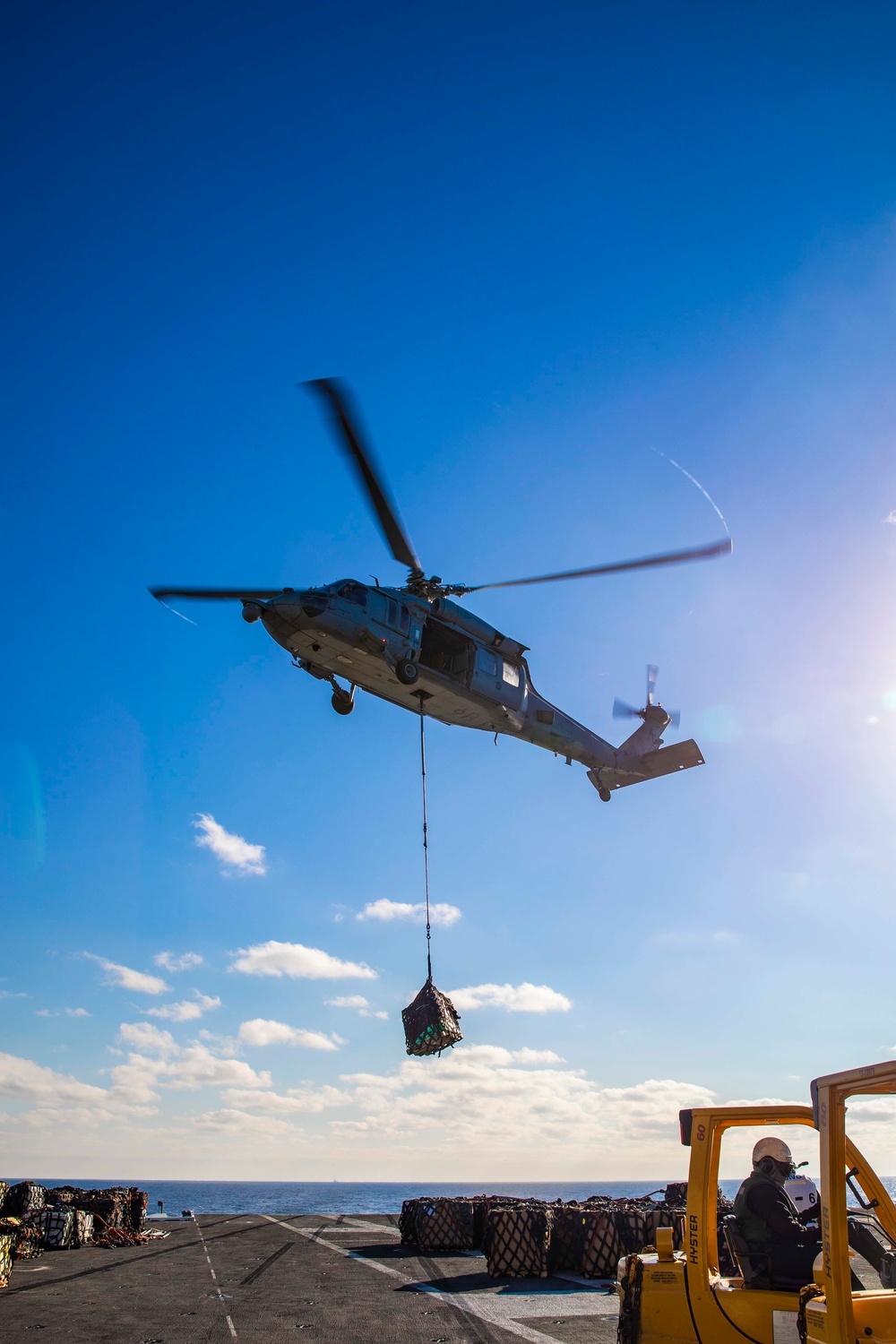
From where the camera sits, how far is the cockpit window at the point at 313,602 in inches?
693

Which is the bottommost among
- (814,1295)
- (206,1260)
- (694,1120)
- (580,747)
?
(206,1260)

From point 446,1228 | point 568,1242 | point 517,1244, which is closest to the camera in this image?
point 517,1244

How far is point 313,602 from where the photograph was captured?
17.7 meters

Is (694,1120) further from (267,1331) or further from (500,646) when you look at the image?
(500,646)

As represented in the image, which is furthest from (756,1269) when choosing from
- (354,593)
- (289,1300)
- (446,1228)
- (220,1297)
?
(446,1228)

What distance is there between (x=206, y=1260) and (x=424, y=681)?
14.1m

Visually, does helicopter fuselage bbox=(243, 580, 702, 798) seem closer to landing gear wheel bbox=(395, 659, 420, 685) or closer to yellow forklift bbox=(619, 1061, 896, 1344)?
landing gear wheel bbox=(395, 659, 420, 685)

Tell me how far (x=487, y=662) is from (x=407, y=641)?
272 centimetres

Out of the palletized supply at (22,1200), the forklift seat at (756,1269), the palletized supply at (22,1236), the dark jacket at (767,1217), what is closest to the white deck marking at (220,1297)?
the palletized supply at (22,1236)

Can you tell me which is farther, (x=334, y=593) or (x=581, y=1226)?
(x=334, y=593)

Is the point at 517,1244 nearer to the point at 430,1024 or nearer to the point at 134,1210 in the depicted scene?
the point at 430,1024

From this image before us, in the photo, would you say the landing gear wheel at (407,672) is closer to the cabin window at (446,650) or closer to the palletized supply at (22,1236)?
the cabin window at (446,650)

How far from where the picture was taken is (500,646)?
2123 cm

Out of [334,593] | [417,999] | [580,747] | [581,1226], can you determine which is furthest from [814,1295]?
[580,747]
